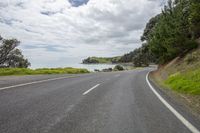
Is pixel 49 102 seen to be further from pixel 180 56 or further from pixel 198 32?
pixel 198 32

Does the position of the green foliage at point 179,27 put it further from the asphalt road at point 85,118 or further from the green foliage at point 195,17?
the asphalt road at point 85,118

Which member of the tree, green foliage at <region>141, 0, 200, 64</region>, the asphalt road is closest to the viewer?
the asphalt road

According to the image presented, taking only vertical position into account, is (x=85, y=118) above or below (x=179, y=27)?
below

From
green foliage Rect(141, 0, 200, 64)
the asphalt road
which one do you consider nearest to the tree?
green foliage Rect(141, 0, 200, 64)

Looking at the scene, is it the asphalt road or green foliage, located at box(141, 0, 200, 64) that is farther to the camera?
green foliage, located at box(141, 0, 200, 64)

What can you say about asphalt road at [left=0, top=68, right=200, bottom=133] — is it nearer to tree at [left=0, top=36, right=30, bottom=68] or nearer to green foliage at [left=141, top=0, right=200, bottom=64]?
green foliage at [left=141, top=0, right=200, bottom=64]

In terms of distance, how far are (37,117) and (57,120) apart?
54cm

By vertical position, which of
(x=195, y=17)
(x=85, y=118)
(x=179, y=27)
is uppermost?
(x=195, y=17)

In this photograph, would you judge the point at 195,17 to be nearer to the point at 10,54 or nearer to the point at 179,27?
the point at 179,27

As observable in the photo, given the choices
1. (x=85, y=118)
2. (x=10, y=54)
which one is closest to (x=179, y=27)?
(x=85, y=118)

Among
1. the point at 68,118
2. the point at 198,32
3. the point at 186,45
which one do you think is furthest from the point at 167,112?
the point at 198,32

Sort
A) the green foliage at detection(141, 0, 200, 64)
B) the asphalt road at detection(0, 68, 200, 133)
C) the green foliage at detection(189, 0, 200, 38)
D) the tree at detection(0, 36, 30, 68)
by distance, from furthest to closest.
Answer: the tree at detection(0, 36, 30, 68) → the green foliage at detection(141, 0, 200, 64) → the green foliage at detection(189, 0, 200, 38) → the asphalt road at detection(0, 68, 200, 133)

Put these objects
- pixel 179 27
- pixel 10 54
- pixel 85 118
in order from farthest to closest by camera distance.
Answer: pixel 10 54, pixel 179 27, pixel 85 118

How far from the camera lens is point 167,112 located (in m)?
7.61
